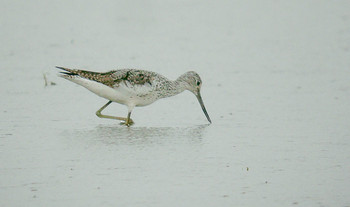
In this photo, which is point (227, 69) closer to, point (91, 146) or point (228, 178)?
point (91, 146)

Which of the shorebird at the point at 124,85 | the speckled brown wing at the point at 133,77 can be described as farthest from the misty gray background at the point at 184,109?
the speckled brown wing at the point at 133,77

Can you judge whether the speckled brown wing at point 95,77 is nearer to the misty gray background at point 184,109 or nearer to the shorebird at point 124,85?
the shorebird at point 124,85

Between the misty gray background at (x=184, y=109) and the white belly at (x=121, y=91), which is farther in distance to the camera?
the white belly at (x=121, y=91)

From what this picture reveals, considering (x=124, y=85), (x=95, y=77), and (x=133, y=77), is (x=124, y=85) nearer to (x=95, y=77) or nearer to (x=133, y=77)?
(x=133, y=77)

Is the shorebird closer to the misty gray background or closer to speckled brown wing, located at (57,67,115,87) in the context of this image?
speckled brown wing, located at (57,67,115,87)

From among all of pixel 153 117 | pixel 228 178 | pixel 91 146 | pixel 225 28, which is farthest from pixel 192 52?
pixel 228 178

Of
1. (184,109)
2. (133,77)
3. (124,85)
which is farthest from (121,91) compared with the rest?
(184,109)

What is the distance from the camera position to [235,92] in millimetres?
10039

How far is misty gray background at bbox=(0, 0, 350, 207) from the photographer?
566cm

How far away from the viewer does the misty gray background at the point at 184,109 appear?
5.66m

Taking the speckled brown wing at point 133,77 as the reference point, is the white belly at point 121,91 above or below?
below

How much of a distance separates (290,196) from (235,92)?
4676 millimetres

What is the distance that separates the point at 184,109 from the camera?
9.36 meters

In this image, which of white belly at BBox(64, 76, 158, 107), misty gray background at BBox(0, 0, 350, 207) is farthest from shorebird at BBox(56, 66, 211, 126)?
misty gray background at BBox(0, 0, 350, 207)
